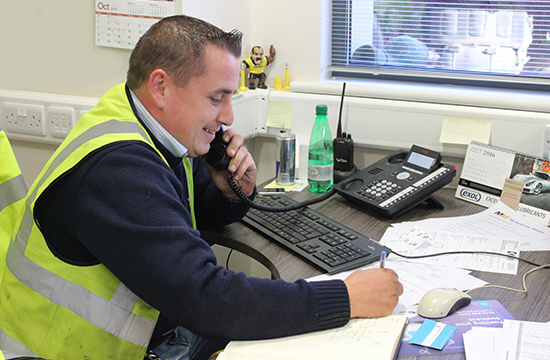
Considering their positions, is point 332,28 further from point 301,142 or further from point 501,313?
point 501,313

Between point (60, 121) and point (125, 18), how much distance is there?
46 centimetres

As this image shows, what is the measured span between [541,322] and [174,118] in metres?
0.83

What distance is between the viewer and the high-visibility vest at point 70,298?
3.22 feet

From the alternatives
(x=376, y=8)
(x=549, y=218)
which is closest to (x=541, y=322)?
(x=549, y=218)

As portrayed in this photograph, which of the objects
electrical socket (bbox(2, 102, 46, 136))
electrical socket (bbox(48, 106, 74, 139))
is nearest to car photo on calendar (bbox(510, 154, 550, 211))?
electrical socket (bbox(48, 106, 74, 139))

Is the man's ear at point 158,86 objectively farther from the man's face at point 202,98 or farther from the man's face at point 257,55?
the man's face at point 257,55

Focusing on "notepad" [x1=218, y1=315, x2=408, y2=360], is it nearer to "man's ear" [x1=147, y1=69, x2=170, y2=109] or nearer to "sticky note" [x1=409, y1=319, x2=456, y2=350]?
"sticky note" [x1=409, y1=319, x2=456, y2=350]

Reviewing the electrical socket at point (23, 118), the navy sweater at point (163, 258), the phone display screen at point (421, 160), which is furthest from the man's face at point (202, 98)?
the electrical socket at point (23, 118)

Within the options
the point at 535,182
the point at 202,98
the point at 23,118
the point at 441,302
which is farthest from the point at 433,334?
the point at 23,118

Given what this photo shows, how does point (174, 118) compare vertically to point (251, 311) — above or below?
above

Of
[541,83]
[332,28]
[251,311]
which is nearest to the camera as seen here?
[251,311]

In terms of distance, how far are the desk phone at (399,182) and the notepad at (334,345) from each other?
595mm

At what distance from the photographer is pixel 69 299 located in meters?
0.99

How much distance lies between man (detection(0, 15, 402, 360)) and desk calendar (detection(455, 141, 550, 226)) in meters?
0.68
